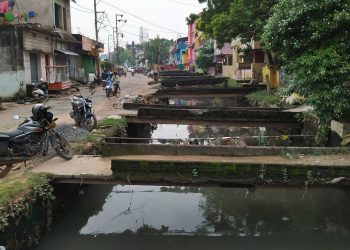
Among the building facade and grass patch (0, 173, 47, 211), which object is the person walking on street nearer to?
the building facade

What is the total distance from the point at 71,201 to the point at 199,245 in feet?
10.3

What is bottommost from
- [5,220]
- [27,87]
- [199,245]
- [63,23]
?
[199,245]

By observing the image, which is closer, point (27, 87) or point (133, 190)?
point (133, 190)

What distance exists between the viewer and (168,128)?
2245cm

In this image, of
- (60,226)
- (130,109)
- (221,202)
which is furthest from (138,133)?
(60,226)

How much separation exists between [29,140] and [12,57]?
16.8 meters

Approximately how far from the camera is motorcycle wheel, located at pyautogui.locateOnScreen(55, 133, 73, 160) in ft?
28.7

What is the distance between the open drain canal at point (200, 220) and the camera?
7586mm

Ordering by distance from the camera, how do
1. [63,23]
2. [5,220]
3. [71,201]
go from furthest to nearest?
1. [63,23]
2. [71,201]
3. [5,220]

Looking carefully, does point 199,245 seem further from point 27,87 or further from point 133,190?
point 27,87

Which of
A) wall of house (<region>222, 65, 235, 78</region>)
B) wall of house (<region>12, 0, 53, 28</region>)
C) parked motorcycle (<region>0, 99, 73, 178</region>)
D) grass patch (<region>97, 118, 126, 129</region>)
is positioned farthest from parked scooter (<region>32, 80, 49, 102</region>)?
wall of house (<region>222, 65, 235, 78</region>)

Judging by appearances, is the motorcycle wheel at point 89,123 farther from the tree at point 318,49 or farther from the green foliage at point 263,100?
the green foliage at point 263,100

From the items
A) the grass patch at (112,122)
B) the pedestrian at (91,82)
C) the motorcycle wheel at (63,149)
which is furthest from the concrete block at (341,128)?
the pedestrian at (91,82)

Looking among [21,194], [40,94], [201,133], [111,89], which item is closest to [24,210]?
[21,194]
